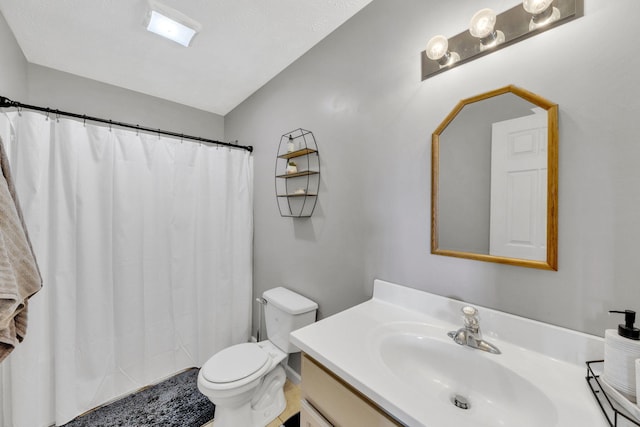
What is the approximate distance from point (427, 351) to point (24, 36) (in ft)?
8.91

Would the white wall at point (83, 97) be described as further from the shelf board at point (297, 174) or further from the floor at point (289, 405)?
the floor at point (289, 405)

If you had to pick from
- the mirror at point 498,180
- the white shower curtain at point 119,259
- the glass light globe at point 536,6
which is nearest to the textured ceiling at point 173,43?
the white shower curtain at point 119,259

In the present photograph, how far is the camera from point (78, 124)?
1.50 m

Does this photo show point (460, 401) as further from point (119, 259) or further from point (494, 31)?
point (119, 259)

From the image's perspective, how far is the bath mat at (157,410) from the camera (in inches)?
58.1

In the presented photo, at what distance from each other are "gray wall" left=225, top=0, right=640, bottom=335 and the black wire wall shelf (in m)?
0.13

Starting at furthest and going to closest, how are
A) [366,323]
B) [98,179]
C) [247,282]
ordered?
1. [247,282]
2. [98,179]
3. [366,323]

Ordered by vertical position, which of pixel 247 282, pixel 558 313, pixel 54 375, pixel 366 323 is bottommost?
pixel 54 375

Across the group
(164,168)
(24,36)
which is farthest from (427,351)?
(24,36)

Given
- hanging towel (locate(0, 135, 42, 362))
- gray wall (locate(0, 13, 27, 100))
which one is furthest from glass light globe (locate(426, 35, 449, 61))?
gray wall (locate(0, 13, 27, 100))

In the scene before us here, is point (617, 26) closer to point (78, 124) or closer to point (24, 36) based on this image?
point (78, 124)

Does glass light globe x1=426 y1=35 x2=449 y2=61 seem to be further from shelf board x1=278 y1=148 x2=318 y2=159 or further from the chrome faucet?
the chrome faucet

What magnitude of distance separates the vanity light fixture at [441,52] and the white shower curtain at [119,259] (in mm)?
1627

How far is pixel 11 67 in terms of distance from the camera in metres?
1.41
